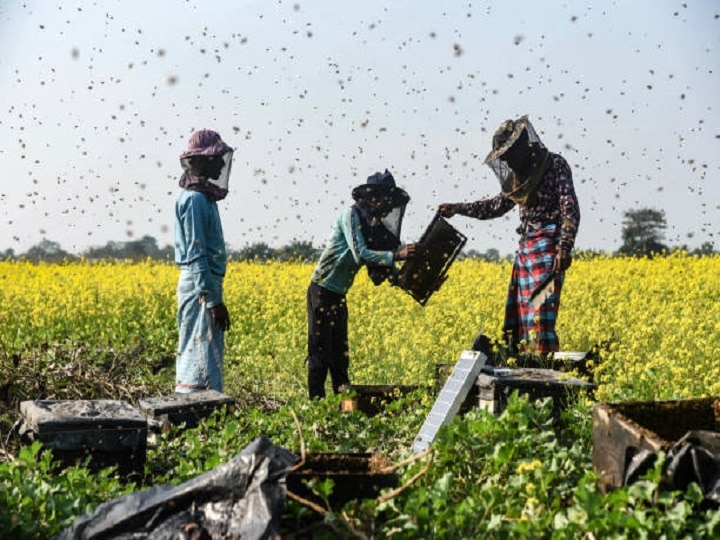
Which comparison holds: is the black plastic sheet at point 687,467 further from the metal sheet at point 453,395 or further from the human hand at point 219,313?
the human hand at point 219,313

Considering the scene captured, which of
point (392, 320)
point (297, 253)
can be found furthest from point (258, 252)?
point (392, 320)

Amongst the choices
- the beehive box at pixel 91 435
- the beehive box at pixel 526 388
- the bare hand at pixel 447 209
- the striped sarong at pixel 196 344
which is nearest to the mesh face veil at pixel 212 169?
the striped sarong at pixel 196 344

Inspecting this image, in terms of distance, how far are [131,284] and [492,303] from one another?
20.6ft

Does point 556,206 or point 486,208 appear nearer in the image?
point 556,206

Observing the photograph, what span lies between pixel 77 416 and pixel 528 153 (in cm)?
392

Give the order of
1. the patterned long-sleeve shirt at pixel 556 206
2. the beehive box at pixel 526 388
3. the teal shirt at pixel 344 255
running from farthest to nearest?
the teal shirt at pixel 344 255 < the patterned long-sleeve shirt at pixel 556 206 < the beehive box at pixel 526 388

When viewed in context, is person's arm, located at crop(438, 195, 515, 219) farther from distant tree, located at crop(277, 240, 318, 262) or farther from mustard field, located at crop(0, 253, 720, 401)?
distant tree, located at crop(277, 240, 318, 262)

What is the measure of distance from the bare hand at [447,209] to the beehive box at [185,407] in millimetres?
2318

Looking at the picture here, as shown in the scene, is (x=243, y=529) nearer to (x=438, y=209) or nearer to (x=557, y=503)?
(x=557, y=503)

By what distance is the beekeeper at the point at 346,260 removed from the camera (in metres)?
8.07

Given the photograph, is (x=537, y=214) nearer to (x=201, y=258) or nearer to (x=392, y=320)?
(x=201, y=258)

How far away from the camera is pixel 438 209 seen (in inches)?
324

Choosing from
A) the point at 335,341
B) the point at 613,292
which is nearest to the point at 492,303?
the point at 613,292

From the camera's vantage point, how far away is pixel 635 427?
169 inches
